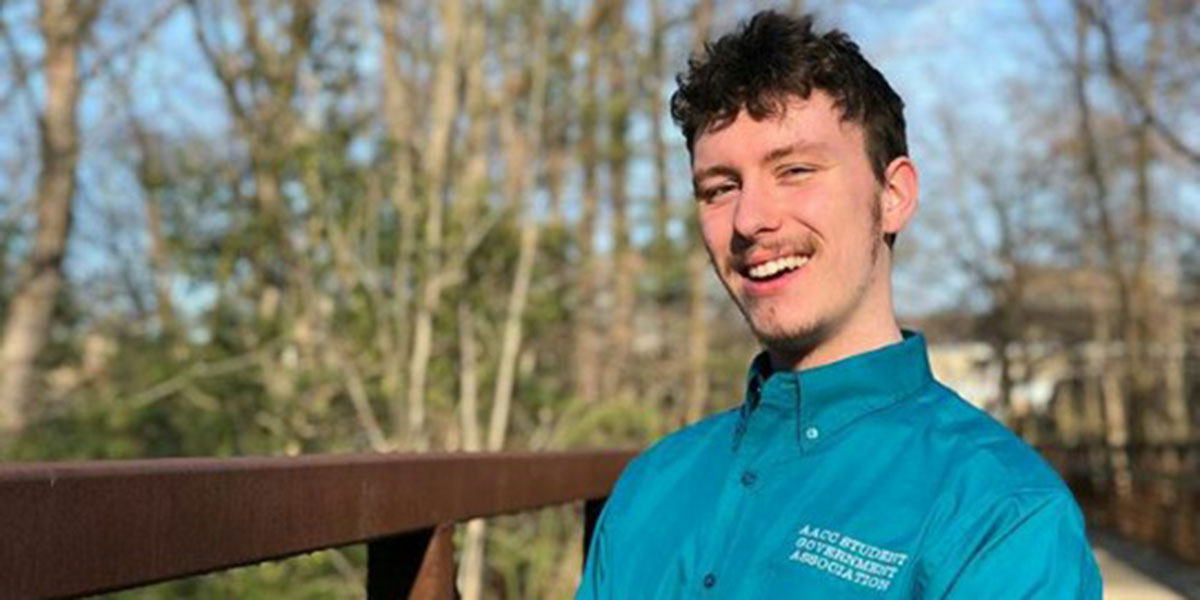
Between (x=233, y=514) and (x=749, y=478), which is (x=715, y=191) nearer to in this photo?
(x=749, y=478)

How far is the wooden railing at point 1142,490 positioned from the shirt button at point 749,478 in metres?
14.4

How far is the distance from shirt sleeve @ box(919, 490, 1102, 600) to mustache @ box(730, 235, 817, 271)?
43cm

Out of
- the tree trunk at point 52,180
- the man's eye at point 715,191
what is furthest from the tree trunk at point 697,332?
the man's eye at point 715,191

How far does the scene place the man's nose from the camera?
1.73 m

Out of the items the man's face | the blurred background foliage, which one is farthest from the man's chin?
the blurred background foliage

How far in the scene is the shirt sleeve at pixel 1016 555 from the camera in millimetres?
1363

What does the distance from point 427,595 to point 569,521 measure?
21.2ft

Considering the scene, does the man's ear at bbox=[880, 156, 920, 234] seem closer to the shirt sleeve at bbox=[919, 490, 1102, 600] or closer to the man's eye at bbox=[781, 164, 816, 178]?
the man's eye at bbox=[781, 164, 816, 178]

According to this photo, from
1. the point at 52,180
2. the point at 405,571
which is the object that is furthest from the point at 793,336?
the point at 52,180

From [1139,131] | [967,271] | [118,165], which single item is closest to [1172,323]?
[967,271]

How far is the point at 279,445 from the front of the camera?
8195mm

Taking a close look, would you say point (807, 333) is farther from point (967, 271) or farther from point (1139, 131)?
point (967, 271)

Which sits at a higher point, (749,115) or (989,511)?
(749,115)

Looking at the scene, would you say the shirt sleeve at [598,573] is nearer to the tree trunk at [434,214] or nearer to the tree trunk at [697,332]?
the tree trunk at [434,214]
